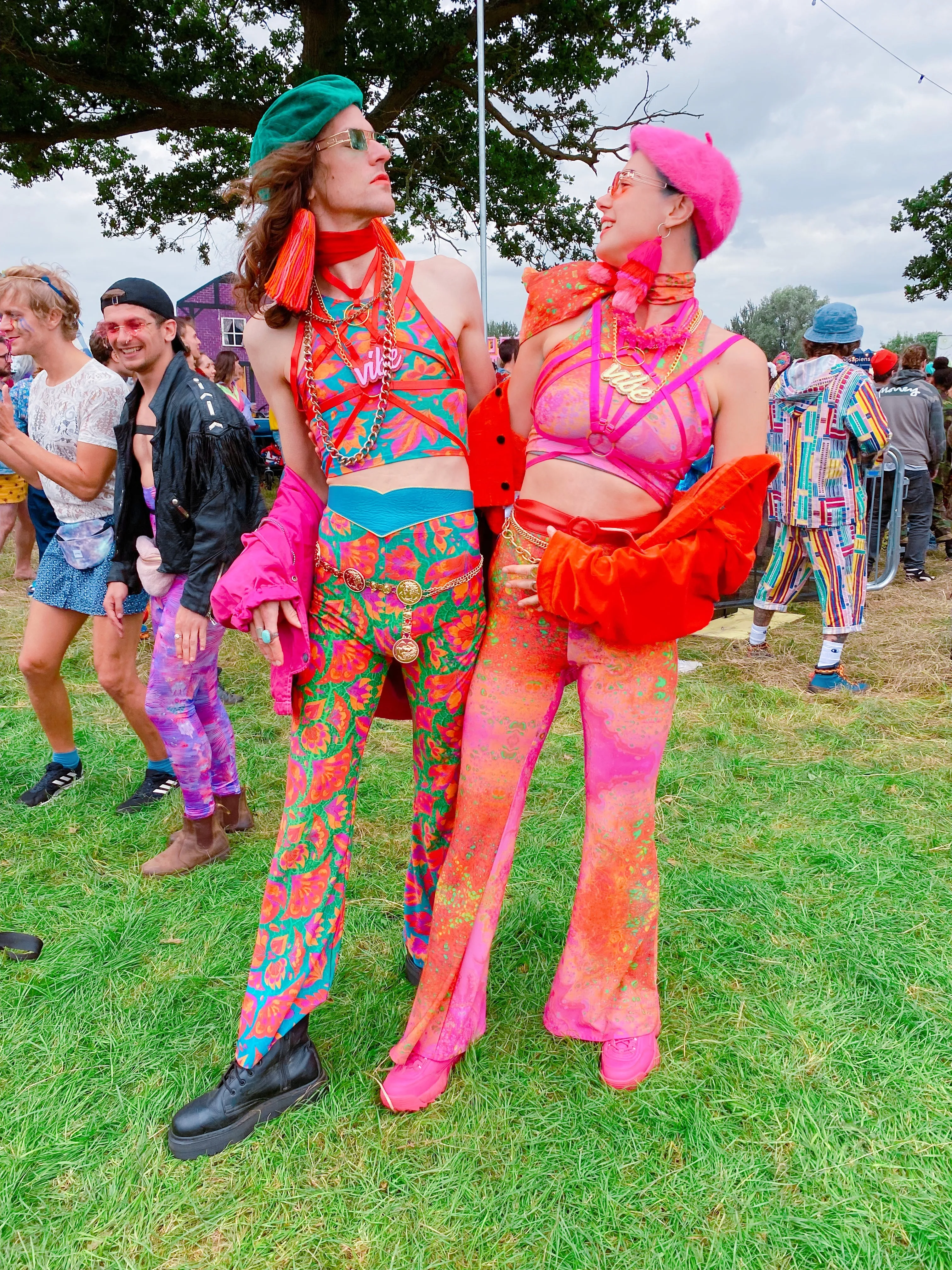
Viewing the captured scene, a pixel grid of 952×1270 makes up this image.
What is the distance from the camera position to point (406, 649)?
1.94m

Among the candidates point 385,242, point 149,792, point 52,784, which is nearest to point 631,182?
point 385,242

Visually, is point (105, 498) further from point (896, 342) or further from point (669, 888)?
point (896, 342)

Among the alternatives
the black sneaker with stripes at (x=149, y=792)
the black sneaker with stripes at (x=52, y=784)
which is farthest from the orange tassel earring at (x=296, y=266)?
the black sneaker with stripes at (x=52, y=784)

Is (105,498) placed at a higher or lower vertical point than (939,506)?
higher

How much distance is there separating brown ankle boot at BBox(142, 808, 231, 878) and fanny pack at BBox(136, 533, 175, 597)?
882mm

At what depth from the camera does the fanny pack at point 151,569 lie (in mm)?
3041

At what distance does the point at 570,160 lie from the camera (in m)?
10.9

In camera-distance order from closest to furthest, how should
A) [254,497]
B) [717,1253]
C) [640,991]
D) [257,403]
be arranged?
[717,1253], [640,991], [254,497], [257,403]

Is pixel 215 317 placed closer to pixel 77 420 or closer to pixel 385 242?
pixel 77 420

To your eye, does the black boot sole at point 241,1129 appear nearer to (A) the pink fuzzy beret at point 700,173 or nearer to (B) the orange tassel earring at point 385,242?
(B) the orange tassel earring at point 385,242

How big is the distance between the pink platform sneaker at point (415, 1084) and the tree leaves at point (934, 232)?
79.6ft

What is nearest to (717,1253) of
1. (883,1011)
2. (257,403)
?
(883,1011)

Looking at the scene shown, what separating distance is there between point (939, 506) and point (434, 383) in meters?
10.3

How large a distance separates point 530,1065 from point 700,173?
2.14m
